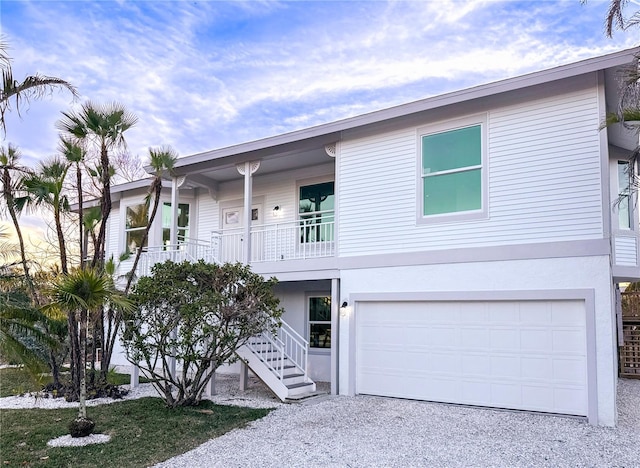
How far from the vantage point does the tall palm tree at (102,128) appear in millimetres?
9391

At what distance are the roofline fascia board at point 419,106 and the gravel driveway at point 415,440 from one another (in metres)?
5.29

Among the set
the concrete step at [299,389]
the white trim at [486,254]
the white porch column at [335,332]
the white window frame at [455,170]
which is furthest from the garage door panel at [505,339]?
the concrete step at [299,389]

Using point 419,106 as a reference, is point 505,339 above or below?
below

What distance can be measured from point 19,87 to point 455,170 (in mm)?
6913

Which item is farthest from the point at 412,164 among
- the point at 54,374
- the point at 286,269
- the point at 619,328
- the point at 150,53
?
the point at 150,53

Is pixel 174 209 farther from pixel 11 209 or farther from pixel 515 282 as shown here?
pixel 515 282

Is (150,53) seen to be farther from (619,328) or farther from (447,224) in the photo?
(619,328)

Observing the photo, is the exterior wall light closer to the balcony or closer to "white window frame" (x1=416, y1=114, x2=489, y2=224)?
the balcony

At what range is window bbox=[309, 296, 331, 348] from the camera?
40.8ft

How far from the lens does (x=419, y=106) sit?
30.1ft

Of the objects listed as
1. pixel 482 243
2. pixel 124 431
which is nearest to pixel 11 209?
pixel 124 431

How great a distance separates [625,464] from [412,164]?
580cm

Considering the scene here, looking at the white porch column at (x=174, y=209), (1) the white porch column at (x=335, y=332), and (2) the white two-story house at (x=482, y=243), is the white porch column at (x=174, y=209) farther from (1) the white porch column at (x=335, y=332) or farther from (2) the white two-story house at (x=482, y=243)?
(1) the white porch column at (x=335, y=332)

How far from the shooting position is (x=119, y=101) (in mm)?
9922
